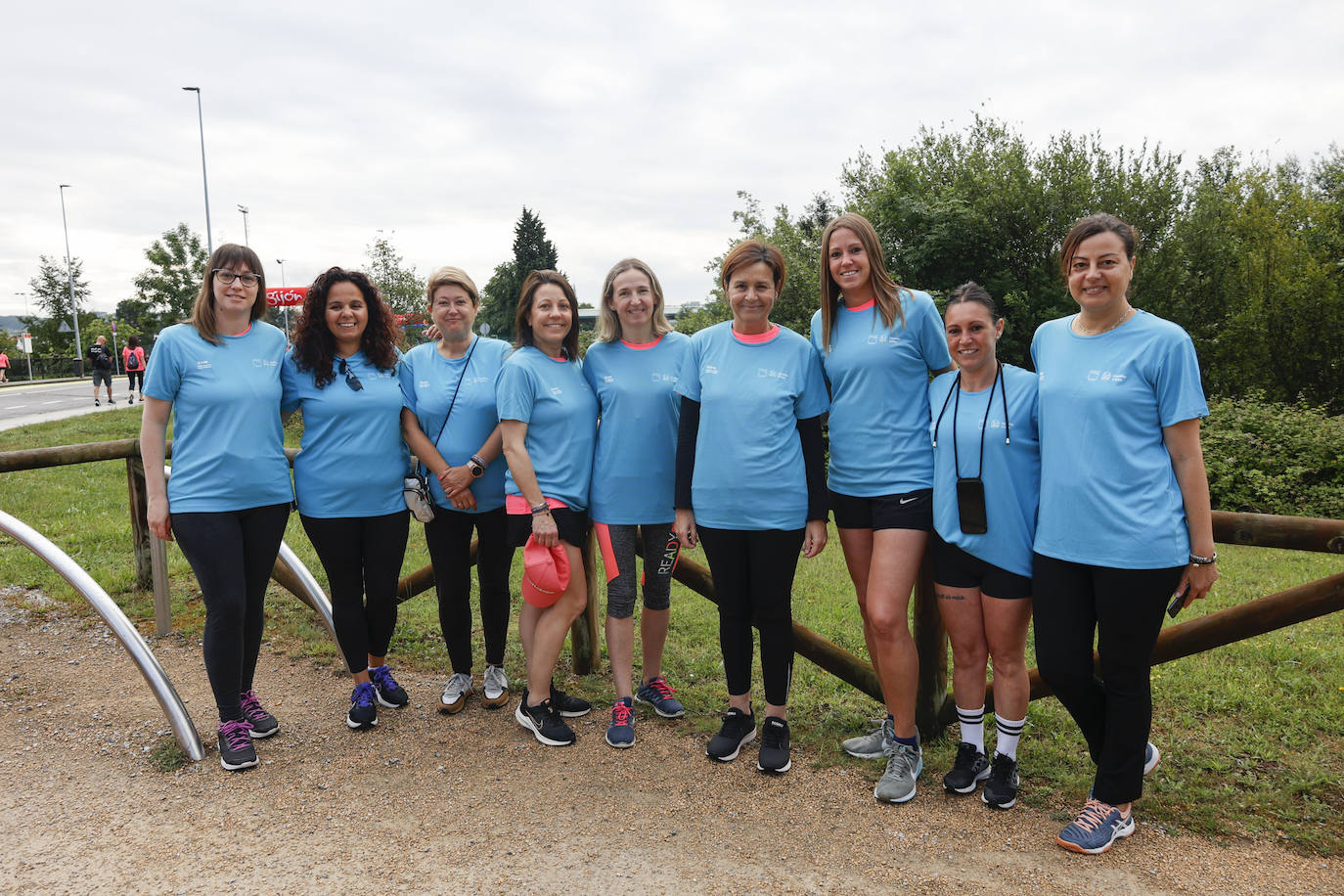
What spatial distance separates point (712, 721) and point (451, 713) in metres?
1.26

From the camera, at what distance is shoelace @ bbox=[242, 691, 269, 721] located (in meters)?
3.85

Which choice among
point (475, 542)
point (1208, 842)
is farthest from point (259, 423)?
point (1208, 842)

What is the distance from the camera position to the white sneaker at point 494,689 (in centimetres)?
414

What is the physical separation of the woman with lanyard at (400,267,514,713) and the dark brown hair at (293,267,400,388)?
141mm

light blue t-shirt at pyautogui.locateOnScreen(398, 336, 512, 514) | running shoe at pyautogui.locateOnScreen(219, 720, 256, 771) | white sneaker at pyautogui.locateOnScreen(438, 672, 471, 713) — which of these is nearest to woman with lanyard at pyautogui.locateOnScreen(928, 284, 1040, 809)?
light blue t-shirt at pyautogui.locateOnScreen(398, 336, 512, 514)

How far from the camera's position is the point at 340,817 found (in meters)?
3.17

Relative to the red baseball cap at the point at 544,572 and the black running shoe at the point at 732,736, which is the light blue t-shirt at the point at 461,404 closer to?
the red baseball cap at the point at 544,572

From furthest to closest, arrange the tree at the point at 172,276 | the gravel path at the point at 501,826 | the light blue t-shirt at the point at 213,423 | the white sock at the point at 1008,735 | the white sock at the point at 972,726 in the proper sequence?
the tree at the point at 172,276
the light blue t-shirt at the point at 213,423
the white sock at the point at 972,726
the white sock at the point at 1008,735
the gravel path at the point at 501,826

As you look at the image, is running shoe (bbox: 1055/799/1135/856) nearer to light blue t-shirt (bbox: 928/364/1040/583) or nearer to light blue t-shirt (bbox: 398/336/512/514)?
light blue t-shirt (bbox: 928/364/1040/583)

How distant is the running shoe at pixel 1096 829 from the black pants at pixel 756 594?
3.75ft

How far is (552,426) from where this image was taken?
3.69 metres

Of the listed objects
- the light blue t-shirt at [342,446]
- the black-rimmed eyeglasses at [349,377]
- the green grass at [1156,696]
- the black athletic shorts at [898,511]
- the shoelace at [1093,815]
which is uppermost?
the black-rimmed eyeglasses at [349,377]

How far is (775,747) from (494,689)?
4.83 ft

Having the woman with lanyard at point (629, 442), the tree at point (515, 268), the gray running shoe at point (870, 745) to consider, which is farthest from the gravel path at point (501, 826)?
the tree at point (515, 268)
